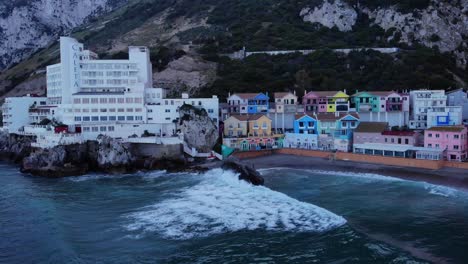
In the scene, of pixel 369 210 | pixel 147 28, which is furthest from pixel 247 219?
pixel 147 28

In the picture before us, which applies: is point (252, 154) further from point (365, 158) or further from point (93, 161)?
point (93, 161)

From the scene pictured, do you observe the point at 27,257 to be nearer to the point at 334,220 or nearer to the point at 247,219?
the point at 247,219

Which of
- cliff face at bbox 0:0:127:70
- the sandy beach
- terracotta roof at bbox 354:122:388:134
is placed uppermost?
cliff face at bbox 0:0:127:70

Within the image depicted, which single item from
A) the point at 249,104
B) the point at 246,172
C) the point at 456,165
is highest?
the point at 249,104

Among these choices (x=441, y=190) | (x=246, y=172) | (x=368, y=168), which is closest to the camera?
(x=441, y=190)

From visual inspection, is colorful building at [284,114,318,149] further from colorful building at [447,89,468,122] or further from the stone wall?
colorful building at [447,89,468,122]

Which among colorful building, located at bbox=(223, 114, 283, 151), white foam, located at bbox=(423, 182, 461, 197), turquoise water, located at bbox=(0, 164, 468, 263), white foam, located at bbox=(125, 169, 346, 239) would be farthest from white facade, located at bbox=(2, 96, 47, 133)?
white foam, located at bbox=(423, 182, 461, 197)

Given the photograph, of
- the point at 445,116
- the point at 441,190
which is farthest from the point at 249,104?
the point at 441,190
